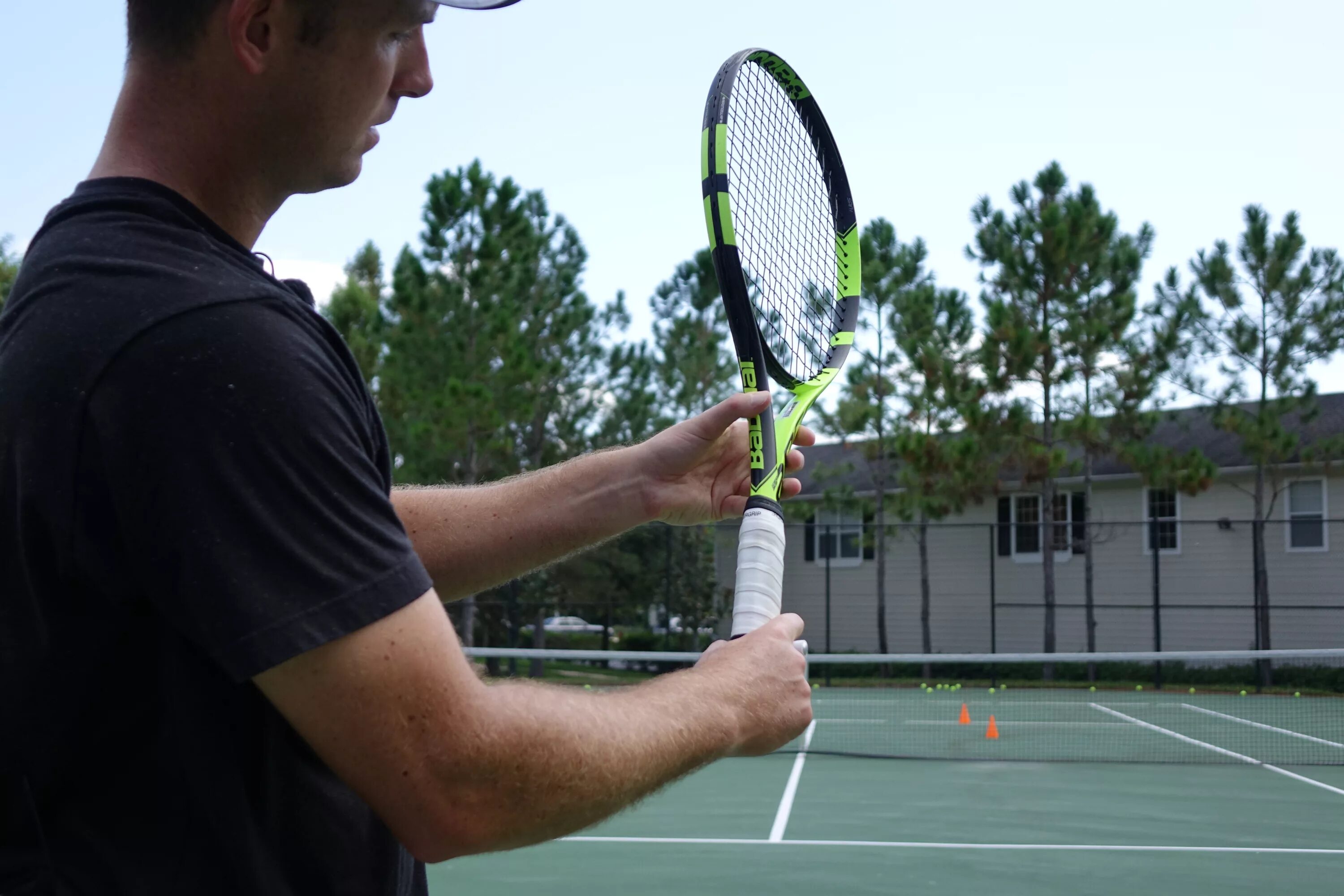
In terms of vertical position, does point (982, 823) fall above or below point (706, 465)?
below

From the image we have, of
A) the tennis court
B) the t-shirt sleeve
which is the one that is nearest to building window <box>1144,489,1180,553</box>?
the tennis court

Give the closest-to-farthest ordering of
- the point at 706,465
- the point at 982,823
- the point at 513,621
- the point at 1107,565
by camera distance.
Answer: the point at 706,465 < the point at 982,823 < the point at 513,621 < the point at 1107,565

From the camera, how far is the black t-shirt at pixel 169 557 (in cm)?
95

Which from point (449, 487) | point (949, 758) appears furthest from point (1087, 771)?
point (449, 487)

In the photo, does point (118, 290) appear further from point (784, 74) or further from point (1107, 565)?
point (1107, 565)

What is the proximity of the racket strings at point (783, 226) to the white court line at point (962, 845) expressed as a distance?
5002 mm

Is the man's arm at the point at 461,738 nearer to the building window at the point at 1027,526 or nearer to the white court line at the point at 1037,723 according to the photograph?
the white court line at the point at 1037,723

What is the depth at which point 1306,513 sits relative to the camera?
22516 mm

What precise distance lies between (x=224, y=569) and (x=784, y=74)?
217 centimetres

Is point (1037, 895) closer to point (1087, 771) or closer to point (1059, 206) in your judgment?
point (1087, 771)

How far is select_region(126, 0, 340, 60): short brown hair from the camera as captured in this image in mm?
1137

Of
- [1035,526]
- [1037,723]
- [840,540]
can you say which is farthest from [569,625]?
[1037,723]

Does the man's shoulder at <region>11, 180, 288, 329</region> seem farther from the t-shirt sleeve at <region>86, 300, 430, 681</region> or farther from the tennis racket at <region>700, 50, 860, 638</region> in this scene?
the tennis racket at <region>700, 50, 860, 638</region>

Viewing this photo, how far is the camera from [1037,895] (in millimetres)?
6008
